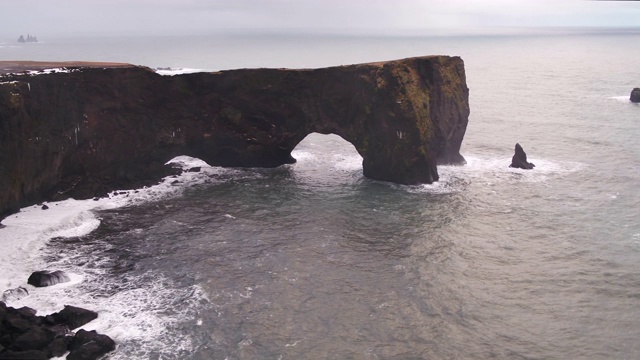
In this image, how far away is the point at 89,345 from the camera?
1833 centimetres

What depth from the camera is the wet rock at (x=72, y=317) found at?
786 inches

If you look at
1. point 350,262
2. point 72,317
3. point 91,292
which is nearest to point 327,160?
point 350,262

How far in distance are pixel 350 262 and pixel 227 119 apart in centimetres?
1985

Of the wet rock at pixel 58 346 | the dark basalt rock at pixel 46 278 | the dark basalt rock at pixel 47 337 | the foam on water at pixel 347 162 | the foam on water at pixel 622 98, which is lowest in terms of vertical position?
the wet rock at pixel 58 346

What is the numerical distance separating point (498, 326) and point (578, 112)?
57.4 m

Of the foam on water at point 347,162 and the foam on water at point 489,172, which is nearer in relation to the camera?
the foam on water at point 489,172

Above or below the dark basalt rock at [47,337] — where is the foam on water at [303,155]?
above

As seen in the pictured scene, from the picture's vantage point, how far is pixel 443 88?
133 ft

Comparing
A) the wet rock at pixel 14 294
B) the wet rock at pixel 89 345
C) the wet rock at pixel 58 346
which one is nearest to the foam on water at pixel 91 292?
the wet rock at pixel 14 294

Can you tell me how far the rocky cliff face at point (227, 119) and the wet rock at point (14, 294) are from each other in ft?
36.2

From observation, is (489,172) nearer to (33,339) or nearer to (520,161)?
(520,161)

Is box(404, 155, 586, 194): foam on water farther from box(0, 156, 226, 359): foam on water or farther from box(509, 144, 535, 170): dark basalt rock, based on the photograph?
box(0, 156, 226, 359): foam on water

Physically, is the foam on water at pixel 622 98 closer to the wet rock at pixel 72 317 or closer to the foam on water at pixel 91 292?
the foam on water at pixel 91 292

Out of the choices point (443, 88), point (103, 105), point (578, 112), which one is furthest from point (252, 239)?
point (578, 112)
